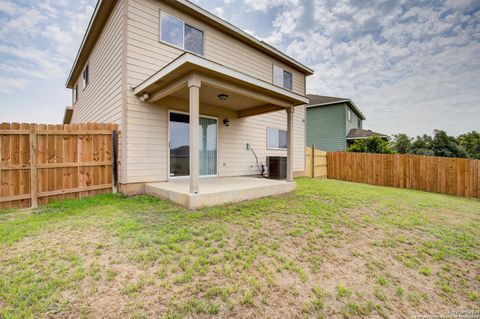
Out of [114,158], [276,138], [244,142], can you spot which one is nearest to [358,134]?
[276,138]

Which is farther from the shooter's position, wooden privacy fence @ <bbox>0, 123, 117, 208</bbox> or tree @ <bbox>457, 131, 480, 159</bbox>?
tree @ <bbox>457, 131, 480, 159</bbox>

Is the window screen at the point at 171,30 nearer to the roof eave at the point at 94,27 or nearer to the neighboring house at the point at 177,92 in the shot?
the neighboring house at the point at 177,92

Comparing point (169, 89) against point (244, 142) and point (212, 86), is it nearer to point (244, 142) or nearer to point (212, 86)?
point (212, 86)

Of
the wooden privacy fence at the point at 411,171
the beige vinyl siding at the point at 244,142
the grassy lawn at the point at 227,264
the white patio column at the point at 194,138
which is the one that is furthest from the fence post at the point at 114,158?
the wooden privacy fence at the point at 411,171

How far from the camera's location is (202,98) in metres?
6.53

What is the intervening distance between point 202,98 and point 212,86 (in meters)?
1.66

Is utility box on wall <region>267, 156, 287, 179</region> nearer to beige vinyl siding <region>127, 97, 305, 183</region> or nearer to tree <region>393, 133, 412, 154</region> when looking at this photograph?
beige vinyl siding <region>127, 97, 305, 183</region>

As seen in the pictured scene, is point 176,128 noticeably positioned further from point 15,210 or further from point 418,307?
point 418,307

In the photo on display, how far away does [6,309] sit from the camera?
1718mm

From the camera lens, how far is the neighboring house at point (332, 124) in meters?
16.4

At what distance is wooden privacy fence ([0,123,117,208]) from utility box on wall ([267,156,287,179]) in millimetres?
5307

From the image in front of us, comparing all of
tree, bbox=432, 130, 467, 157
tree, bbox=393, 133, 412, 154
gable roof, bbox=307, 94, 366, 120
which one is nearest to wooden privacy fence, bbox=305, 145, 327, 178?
gable roof, bbox=307, 94, 366, 120

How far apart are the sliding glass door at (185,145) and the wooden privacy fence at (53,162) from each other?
155cm

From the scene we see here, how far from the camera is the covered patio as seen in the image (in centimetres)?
439
